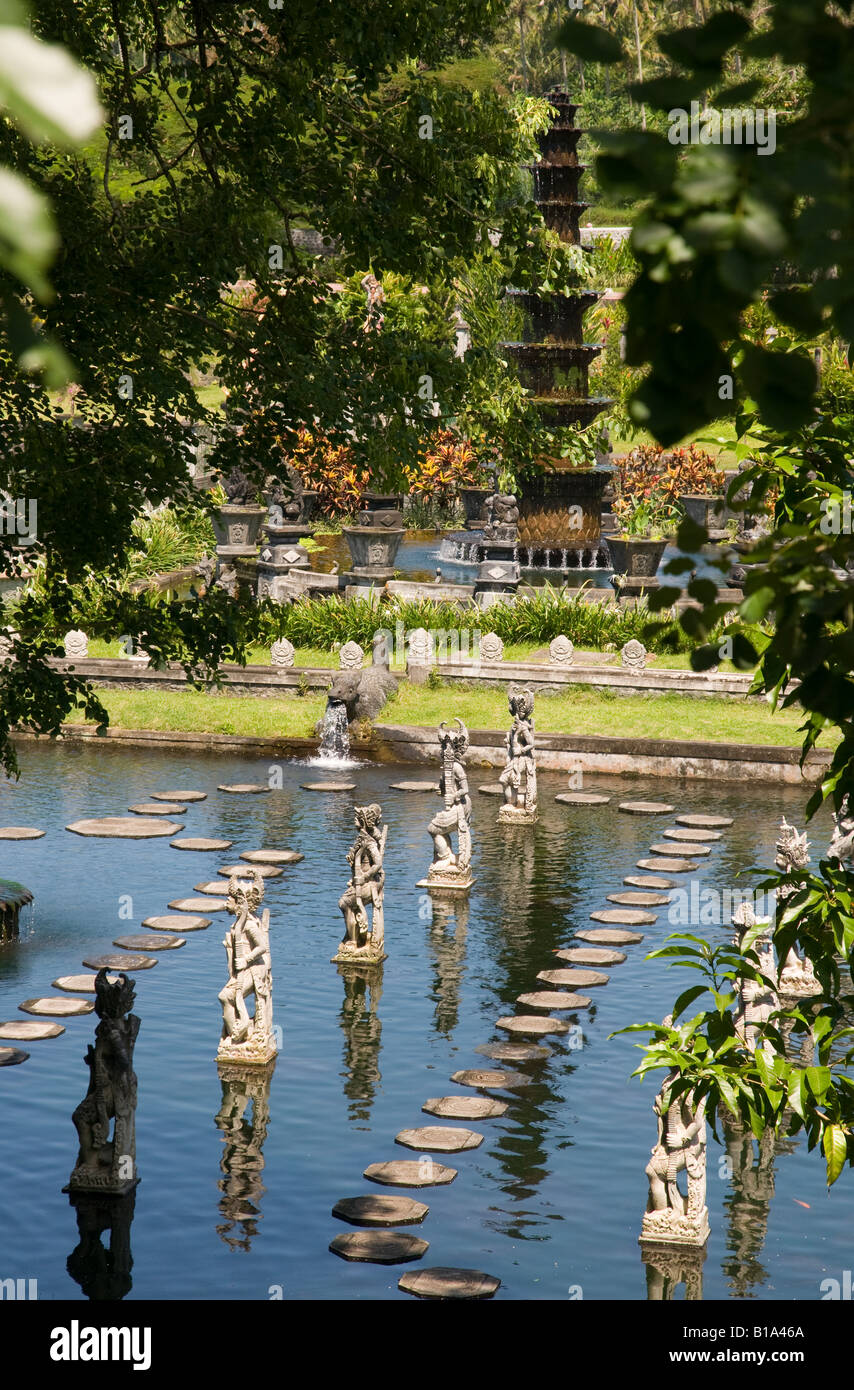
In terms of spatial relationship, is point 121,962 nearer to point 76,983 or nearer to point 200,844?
point 76,983

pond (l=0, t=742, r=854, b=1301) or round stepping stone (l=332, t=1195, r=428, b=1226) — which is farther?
round stepping stone (l=332, t=1195, r=428, b=1226)

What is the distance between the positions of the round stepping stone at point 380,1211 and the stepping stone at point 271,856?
9.65 m

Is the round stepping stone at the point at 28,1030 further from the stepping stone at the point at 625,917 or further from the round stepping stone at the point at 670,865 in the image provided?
the round stepping stone at the point at 670,865

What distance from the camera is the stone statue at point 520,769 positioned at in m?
24.2

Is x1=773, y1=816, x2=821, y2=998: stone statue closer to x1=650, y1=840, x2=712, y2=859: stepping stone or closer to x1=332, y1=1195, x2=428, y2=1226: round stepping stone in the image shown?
x1=650, y1=840, x2=712, y2=859: stepping stone

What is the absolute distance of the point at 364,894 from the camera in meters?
18.1

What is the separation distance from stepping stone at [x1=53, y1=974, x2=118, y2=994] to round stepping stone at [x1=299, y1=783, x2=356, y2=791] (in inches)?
335

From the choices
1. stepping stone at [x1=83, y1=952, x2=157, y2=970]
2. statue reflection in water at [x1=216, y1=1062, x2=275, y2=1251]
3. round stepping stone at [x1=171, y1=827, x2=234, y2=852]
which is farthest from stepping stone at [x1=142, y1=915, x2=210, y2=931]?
statue reflection in water at [x1=216, y1=1062, x2=275, y2=1251]

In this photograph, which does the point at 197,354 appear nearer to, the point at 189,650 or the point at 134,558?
the point at 189,650

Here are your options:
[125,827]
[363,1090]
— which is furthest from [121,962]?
[125,827]

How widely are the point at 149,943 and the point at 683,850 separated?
768cm

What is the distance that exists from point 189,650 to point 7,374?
2442mm

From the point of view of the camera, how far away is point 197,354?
12.1 m

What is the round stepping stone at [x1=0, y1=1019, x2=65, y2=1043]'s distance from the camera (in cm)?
1575
